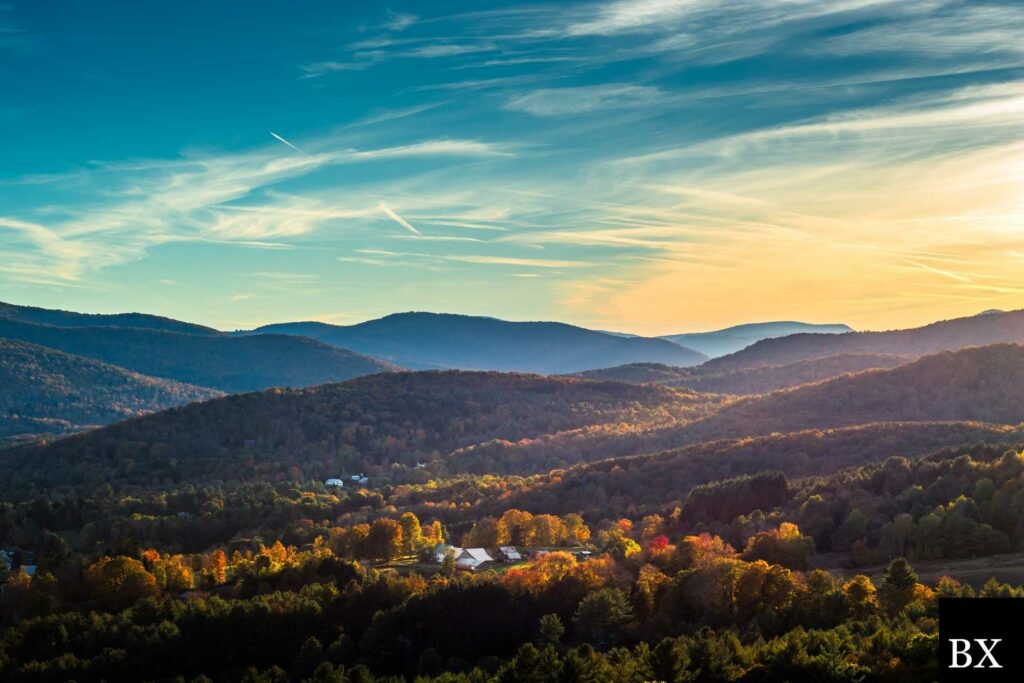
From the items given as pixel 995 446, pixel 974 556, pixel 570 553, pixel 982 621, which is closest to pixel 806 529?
pixel 974 556

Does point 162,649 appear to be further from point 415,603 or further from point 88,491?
point 88,491

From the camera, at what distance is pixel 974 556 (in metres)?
78.2

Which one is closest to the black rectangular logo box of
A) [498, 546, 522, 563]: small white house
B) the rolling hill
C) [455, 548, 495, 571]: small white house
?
[455, 548, 495, 571]: small white house

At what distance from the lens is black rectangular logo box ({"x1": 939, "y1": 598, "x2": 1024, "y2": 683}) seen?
3056cm

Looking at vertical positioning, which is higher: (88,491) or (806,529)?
(806,529)

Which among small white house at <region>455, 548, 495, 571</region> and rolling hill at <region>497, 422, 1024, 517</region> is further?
rolling hill at <region>497, 422, 1024, 517</region>

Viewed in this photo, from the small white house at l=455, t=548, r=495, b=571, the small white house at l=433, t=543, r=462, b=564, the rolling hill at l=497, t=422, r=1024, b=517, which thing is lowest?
the small white house at l=433, t=543, r=462, b=564

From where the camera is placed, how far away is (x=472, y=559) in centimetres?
9700

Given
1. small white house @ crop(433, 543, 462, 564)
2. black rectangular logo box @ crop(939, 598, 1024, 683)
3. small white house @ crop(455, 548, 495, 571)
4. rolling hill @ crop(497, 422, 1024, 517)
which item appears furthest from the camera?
rolling hill @ crop(497, 422, 1024, 517)

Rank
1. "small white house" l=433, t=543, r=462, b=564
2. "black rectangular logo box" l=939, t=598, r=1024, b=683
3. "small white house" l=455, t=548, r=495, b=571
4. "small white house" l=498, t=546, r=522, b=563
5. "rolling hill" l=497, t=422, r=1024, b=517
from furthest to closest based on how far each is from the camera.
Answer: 1. "rolling hill" l=497, t=422, r=1024, b=517
2. "small white house" l=433, t=543, r=462, b=564
3. "small white house" l=498, t=546, r=522, b=563
4. "small white house" l=455, t=548, r=495, b=571
5. "black rectangular logo box" l=939, t=598, r=1024, b=683

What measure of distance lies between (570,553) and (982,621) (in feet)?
229

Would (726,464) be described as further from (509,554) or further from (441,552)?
(441,552)

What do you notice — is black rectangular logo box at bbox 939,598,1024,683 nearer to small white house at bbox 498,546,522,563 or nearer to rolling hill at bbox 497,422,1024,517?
small white house at bbox 498,546,522,563

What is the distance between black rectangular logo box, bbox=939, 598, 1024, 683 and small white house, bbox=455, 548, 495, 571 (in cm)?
6548
